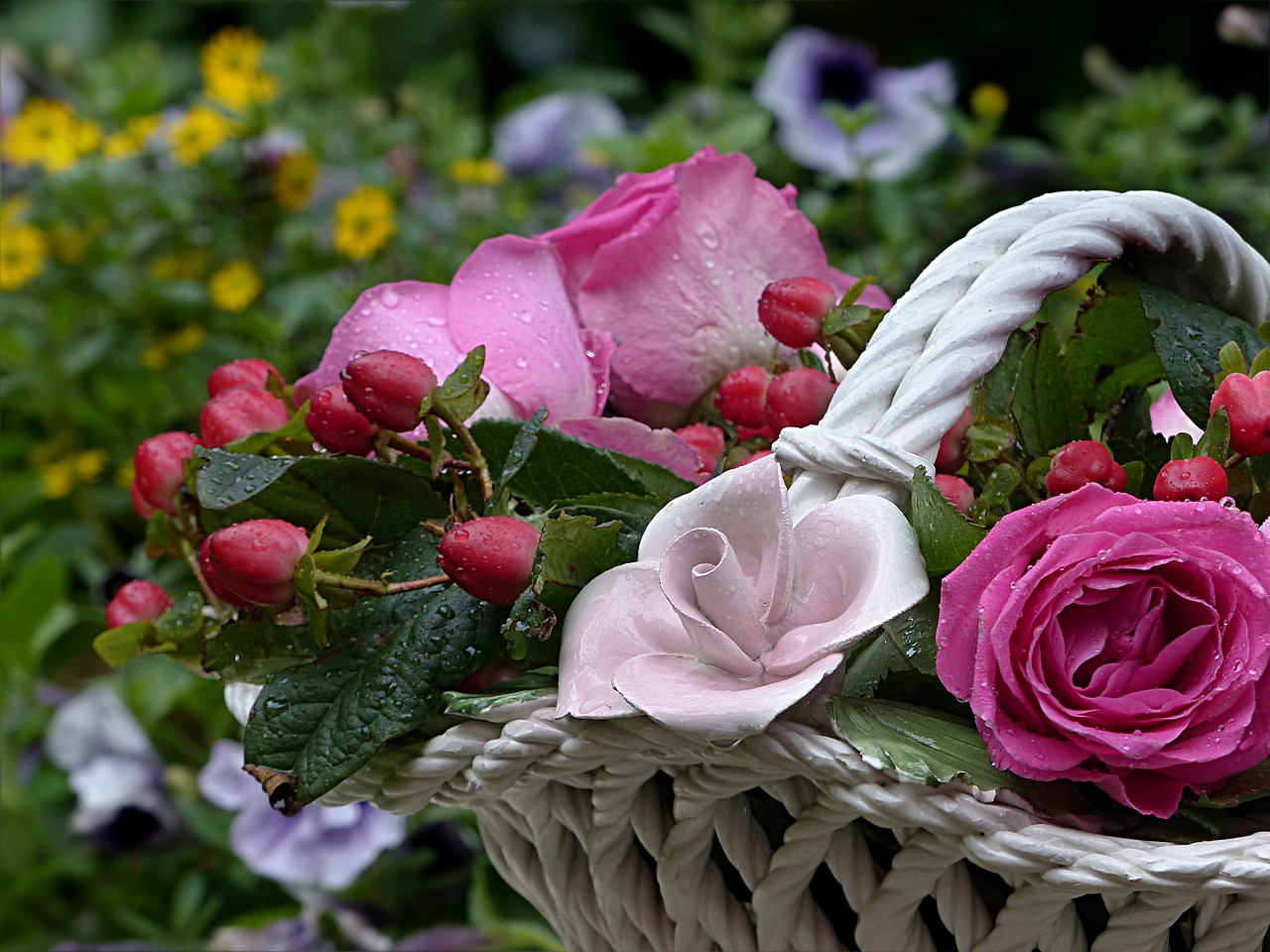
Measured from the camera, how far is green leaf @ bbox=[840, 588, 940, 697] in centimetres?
35

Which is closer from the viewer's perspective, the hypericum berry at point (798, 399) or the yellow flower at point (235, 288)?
the hypericum berry at point (798, 399)

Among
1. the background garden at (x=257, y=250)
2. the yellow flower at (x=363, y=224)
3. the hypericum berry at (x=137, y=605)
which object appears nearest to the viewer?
the hypericum berry at (x=137, y=605)

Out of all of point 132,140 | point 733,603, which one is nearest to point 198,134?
point 132,140

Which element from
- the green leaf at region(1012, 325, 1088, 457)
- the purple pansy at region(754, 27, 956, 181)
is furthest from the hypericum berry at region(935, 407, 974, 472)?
the purple pansy at region(754, 27, 956, 181)

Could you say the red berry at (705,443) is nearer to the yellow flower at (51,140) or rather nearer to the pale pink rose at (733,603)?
the pale pink rose at (733,603)

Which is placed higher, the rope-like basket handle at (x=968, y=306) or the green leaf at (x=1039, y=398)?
the rope-like basket handle at (x=968, y=306)

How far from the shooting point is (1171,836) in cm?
33

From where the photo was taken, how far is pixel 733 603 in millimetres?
335

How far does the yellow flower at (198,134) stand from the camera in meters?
1.04

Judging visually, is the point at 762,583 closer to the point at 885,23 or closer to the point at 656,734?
the point at 656,734

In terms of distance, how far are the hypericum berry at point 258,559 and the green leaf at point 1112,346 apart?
24 cm

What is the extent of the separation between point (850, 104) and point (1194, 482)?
0.86 metres

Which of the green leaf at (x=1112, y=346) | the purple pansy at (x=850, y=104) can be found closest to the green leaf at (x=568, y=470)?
the green leaf at (x=1112, y=346)

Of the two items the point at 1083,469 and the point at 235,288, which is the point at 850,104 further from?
the point at 1083,469
